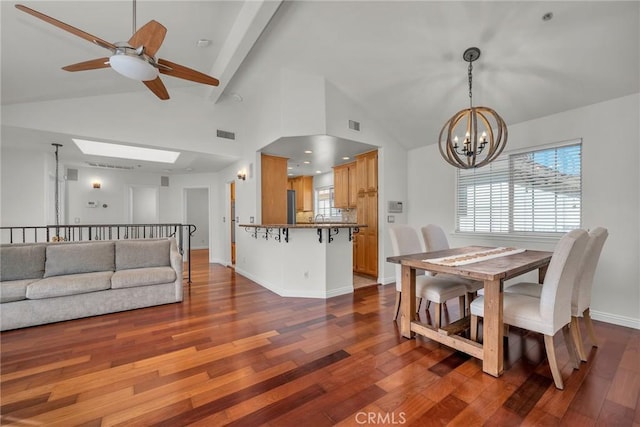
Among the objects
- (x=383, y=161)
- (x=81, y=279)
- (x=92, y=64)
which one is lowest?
(x=81, y=279)

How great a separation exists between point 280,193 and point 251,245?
3.71 feet

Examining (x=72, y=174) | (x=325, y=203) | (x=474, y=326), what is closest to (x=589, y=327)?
(x=474, y=326)

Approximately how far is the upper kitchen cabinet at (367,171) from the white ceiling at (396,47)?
47.6 inches

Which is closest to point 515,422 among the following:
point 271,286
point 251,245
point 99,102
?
point 271,286

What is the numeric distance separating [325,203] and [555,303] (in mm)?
5987

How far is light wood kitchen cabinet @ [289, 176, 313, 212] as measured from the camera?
7.85 metres

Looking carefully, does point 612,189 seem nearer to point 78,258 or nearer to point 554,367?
point 554,367

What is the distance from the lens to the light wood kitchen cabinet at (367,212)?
16.0 feet

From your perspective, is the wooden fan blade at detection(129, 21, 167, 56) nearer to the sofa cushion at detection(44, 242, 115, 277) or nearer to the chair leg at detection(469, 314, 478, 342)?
the sofa cushion at detection(44, 242, 115, 277)

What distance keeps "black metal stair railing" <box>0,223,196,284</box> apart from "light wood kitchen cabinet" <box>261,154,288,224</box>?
52.9 inches

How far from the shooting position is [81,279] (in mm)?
3148

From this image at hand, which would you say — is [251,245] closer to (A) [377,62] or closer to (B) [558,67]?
(A) [377,62]

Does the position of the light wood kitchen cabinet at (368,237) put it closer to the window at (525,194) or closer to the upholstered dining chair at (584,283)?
the window at (525,194)

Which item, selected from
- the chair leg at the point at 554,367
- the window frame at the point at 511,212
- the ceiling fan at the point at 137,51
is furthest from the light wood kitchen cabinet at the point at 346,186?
the ceiling fan at the point at 137,51
